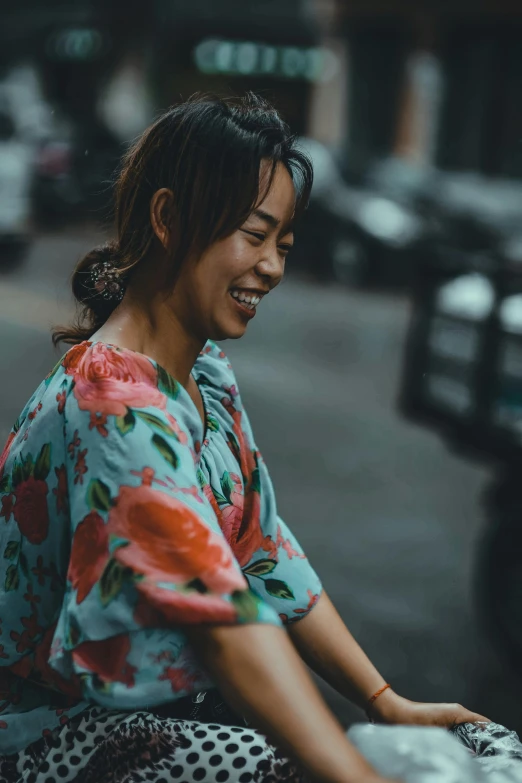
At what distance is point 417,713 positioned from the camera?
1.74 meters

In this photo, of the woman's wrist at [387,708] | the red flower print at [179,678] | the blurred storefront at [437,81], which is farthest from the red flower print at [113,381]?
the blurred storefront at [437,81]

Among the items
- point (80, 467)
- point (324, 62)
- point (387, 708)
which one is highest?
point (324, 62)

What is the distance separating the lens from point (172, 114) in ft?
5.10

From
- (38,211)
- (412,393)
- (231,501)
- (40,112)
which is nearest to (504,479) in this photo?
(412,393)

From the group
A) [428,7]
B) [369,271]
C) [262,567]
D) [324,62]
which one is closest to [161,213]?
[262,567]

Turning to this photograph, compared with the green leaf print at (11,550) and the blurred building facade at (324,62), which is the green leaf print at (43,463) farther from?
the blurred building facade at (324,62)

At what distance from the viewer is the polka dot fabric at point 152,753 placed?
145cm

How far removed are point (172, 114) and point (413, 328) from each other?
293 cm

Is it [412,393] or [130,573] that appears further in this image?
[412,393]

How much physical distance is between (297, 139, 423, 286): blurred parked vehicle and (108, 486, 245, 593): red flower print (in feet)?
38.6

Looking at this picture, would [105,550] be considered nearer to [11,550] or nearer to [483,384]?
[11,550]

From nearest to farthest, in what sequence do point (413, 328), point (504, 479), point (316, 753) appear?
point (316, 753) < point (504, 479) < point (413, 328)

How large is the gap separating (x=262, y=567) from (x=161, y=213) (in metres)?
0.62

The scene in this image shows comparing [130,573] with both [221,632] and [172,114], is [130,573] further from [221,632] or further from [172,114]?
[172,114]
